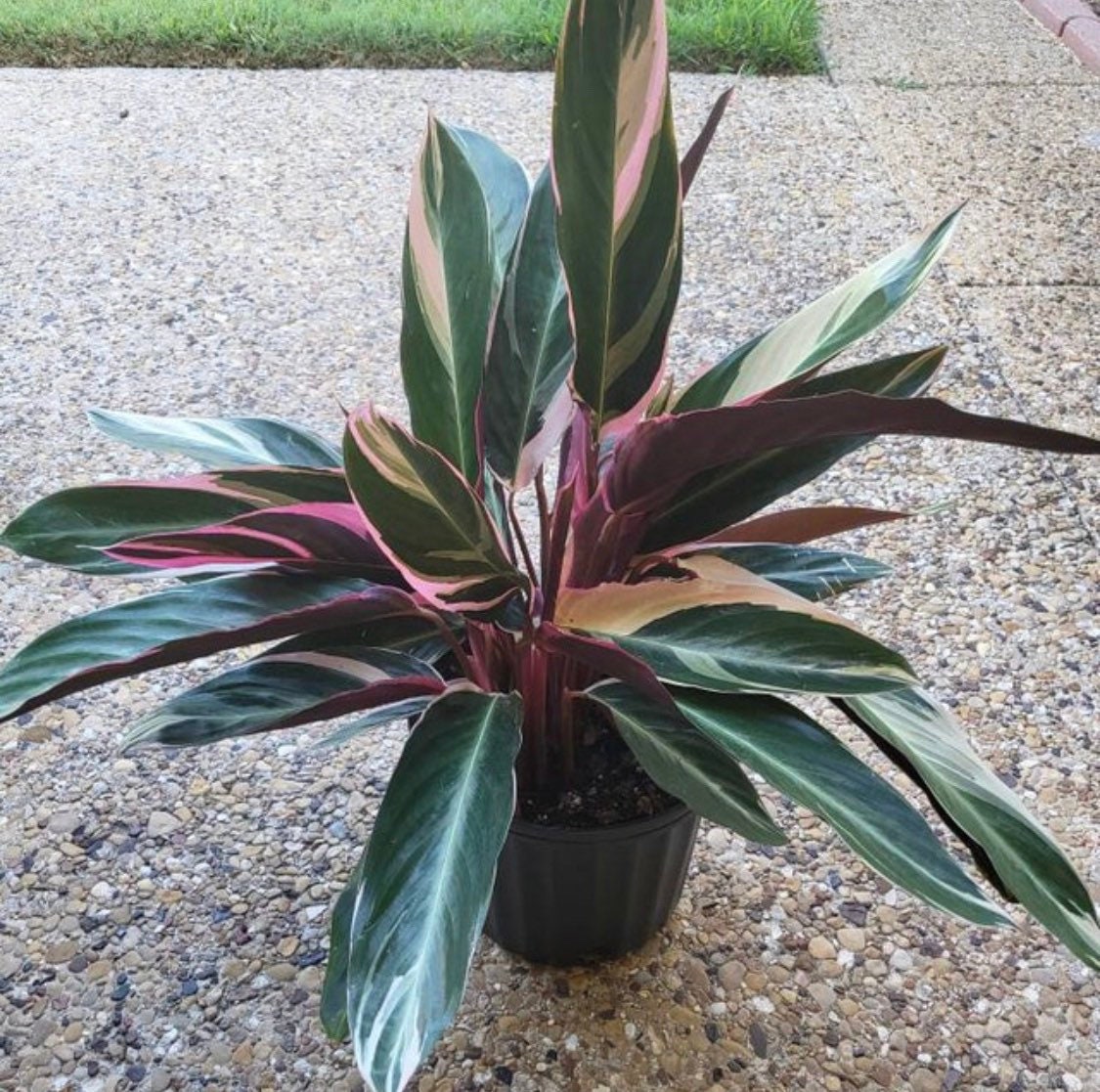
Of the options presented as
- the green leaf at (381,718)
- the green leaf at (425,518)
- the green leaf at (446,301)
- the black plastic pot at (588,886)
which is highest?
the green leaf at (446,301)

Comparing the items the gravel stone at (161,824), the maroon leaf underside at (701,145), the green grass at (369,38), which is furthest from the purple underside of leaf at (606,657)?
the green grass at (369,38)

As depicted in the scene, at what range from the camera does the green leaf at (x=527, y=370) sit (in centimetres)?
96

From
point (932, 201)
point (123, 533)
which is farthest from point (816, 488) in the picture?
point (123, 533)

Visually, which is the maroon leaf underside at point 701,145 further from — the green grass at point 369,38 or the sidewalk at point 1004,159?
the green grass at point 369,38

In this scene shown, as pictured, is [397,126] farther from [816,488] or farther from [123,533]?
[123,533]

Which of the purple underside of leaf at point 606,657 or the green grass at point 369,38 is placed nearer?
the purple underside of leaf at point 606,657

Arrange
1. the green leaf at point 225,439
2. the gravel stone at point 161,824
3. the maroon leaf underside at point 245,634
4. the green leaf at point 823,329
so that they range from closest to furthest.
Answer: the maroon leaf underside at point 245,634 < the green leaf at point 823,329 < the green leaf at point 225,439 < the gravel stone at point 161,824

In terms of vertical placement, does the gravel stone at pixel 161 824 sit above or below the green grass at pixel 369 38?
below

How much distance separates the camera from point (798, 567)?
1.03 m

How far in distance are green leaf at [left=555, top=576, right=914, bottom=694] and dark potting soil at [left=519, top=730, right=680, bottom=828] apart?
0.24m

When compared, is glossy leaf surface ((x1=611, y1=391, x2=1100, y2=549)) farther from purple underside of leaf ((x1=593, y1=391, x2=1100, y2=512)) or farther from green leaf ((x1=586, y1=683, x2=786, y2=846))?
green leaf ((x1=586, y1=683, x2=786, y2=846))

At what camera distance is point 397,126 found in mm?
3070

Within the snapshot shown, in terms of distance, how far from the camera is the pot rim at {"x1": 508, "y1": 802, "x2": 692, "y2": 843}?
1070 mm

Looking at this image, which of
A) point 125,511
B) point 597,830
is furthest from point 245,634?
point 597,830
